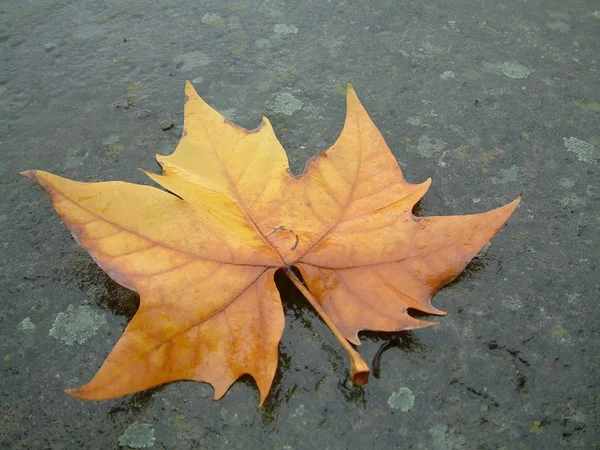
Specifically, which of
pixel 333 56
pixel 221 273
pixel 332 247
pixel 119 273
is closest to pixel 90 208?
pixel 119 273

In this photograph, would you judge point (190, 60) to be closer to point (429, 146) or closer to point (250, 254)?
point (429, 146)

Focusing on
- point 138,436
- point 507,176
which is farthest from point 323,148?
point 138,436

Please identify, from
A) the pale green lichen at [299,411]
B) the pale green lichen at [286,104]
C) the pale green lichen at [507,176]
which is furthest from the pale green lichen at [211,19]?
the pale green lichen at [299,411]

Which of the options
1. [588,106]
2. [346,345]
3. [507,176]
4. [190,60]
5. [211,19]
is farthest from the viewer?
[211,19]

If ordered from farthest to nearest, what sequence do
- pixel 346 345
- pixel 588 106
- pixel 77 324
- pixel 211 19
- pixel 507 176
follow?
pixel 211 19
pixel 588 106
pixel 507 176
pixel 77 324
pixel 346 345

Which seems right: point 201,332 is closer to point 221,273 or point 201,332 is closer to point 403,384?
point 221,273

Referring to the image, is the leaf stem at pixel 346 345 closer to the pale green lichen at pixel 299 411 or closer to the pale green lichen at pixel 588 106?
the pale green lichen at pixel 299 411

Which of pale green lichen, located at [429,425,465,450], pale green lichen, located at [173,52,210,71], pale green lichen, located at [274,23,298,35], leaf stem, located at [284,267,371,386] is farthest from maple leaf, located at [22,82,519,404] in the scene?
pale green lichen, located at [274,23,298,35]
